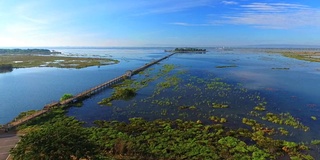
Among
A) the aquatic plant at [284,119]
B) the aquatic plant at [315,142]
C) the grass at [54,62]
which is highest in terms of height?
the grass at [54,62]

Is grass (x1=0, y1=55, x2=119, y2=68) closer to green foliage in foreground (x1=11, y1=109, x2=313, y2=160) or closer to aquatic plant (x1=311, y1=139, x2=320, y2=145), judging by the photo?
green foliage in foreground (x1=11, y1=109, x2=313, y2=160)

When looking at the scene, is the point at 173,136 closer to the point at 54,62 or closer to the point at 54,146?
the point at 54,146

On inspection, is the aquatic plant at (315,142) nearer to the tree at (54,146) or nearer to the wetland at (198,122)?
the wetland at (198,122)

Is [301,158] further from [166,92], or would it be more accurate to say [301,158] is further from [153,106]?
[166,92]

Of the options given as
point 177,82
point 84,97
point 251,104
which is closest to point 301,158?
point 251,104

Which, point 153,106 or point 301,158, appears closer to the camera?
point 301,158

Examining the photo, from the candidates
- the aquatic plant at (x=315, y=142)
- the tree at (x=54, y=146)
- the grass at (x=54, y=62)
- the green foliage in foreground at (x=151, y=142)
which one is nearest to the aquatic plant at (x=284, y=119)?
the aquatic plant at (x=315, y=142)

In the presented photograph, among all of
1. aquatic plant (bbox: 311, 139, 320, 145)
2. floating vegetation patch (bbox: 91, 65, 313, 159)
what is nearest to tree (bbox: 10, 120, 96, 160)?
floating vegetation patch (bbox: 91, 65, 313, 159)
